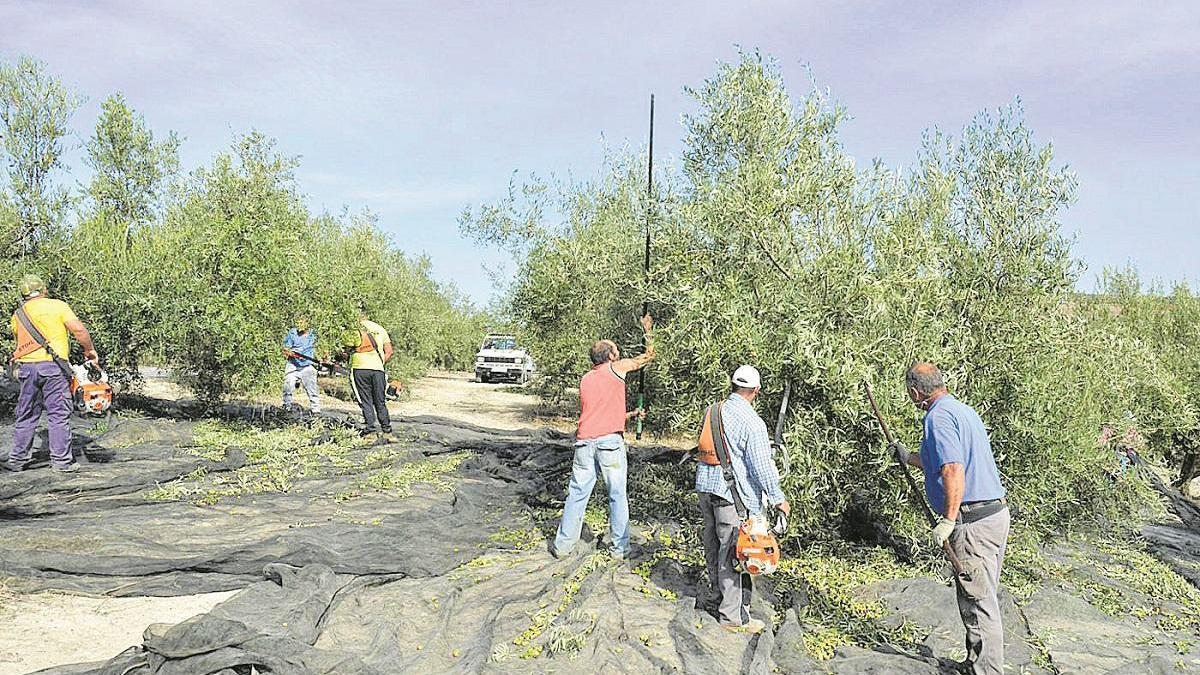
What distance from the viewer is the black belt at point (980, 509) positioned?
15.6 ft

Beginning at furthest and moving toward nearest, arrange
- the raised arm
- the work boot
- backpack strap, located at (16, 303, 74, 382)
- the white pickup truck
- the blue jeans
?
1. the white pickup truck
2. backpack strap, located at (16, 303, 74, 382)
3. the raised arm
4. the blue jeans
5. the work boot

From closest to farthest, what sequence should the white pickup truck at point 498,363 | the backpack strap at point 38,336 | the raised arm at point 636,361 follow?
the raised arm at point 636,361 < the backpack strap at point 38,336 < the white pickup truck at point 498,363

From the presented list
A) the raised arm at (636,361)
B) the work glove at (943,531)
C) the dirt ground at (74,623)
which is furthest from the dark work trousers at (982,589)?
the dirt ground at (74,623)

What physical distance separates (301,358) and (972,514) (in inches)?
415

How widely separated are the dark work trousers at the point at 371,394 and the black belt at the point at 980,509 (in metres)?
8.72

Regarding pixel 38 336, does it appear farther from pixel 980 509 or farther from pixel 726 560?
pixel 980 509

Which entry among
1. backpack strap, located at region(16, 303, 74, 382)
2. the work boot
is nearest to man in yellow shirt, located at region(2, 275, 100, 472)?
backpack strap, located at region(16, 303, 74, 382)

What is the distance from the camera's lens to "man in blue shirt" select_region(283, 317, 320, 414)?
42.0 feet

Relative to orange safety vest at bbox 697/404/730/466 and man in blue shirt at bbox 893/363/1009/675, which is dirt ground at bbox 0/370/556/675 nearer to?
orange safety vest at bbox 697/404/730/466

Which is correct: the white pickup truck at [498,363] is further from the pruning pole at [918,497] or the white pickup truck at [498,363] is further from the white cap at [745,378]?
the white cap at [745,378]

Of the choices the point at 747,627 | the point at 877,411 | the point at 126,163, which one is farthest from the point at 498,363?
the point at 747,627

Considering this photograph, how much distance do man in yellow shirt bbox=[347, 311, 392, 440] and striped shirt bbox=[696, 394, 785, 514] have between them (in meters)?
7.38

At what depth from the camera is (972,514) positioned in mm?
4766

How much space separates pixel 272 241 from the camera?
12578 mm
